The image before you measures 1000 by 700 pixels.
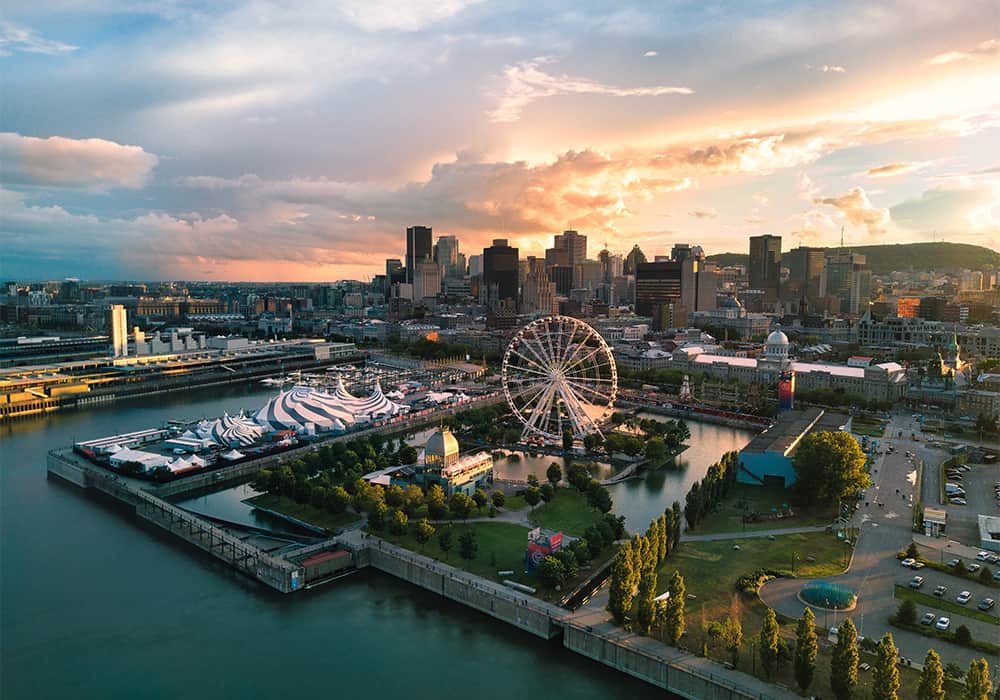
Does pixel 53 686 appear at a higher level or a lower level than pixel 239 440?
lower

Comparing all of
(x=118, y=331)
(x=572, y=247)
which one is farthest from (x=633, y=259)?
(x=118, y=331)

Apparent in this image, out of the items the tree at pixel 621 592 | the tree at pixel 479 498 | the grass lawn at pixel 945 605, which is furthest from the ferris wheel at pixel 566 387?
the tree at pixel 621 592

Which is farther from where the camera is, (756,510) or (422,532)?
(756,510)

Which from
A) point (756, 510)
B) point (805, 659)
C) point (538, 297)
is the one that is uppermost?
point (538, 297)

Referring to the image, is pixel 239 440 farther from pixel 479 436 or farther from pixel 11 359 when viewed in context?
pixel 11 359

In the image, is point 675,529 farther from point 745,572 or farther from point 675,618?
point 675,618

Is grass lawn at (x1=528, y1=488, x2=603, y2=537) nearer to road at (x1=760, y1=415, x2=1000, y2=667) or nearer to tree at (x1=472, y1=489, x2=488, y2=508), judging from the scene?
tree at (x1=472, y1=489, x2=488, y2=508)

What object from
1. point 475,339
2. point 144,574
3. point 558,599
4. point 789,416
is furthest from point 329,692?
point 475,339
